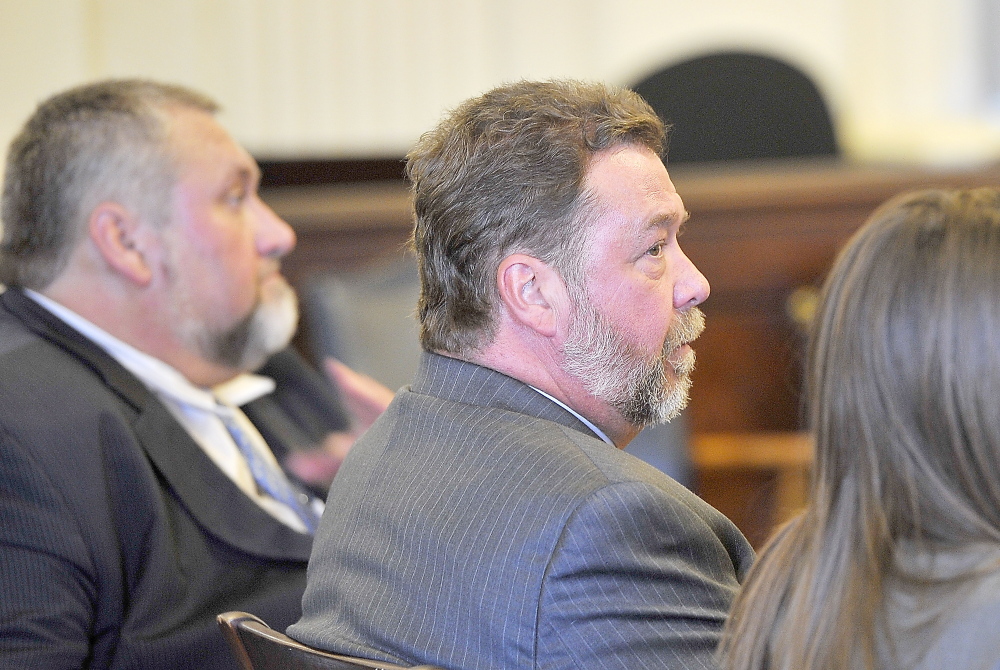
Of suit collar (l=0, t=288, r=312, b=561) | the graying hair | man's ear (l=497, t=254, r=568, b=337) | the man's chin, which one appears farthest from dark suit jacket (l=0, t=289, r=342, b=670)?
man's ear (l=497, t=254, r=568, b=337)

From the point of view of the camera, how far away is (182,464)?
70.2 inches

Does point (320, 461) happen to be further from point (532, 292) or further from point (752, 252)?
point (752, 252)

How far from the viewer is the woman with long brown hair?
0.99 m

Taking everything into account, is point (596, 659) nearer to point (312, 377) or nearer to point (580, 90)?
point (580, 90)

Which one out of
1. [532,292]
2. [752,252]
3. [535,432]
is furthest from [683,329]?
[752,252]

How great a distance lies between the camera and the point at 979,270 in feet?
3.41

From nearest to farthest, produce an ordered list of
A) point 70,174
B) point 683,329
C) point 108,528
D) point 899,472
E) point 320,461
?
point 899,472
point 683,329
point 108,528
point 70,174
point 320,461

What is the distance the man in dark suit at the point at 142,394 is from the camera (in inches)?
60.9

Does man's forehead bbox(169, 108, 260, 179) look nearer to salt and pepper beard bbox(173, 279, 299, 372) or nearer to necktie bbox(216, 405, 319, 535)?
salt and pepper beard bbox(173, 279, 299, 372)

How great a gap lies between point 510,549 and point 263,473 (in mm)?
1084

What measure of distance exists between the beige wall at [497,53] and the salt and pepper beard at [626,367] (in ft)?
11.8

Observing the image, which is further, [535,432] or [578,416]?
[578,416]

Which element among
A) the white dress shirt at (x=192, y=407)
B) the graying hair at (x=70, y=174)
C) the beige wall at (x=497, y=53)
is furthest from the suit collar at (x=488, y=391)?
the beige wall at (x=497, y=53)

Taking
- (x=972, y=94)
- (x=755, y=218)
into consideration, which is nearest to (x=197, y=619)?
(x=755, y=218)
